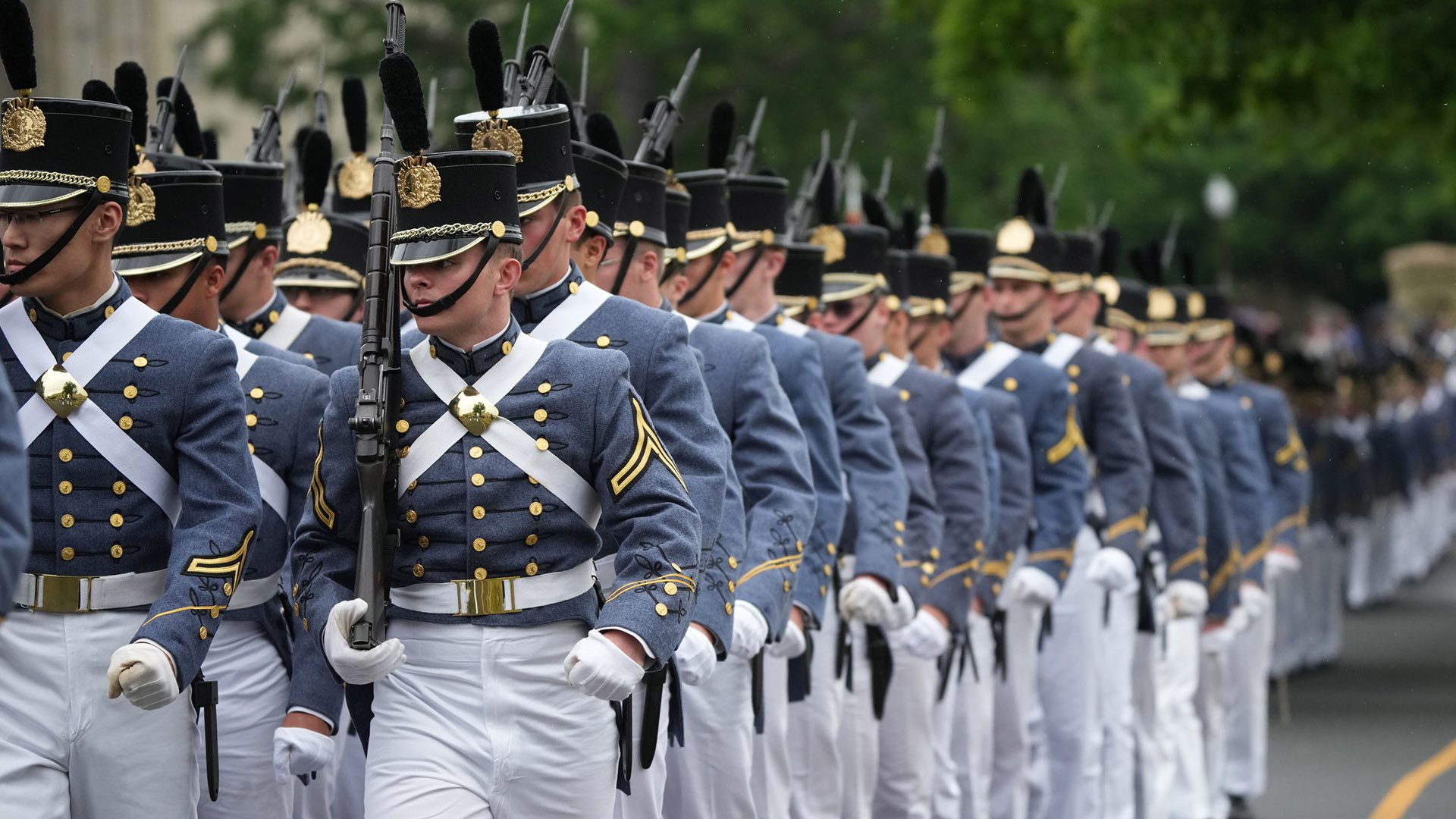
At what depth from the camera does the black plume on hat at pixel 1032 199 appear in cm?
1177

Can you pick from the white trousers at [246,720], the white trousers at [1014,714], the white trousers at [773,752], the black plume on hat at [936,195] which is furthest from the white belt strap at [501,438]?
the black plume on hat at [936,195]

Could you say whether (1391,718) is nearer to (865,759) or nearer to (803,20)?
Answer: (865,759)

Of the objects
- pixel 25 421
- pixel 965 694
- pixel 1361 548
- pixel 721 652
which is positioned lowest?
pixel 1361 548

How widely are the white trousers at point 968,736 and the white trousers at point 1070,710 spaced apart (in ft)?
1.55

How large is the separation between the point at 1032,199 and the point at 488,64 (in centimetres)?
619

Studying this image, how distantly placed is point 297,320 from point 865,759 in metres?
2.60

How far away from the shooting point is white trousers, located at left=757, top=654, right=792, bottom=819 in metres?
7.91

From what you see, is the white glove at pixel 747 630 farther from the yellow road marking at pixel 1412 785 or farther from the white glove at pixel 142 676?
the yellow road marking at pixel 1412 785

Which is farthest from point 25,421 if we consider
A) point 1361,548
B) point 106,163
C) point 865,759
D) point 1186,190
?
point 1186,190

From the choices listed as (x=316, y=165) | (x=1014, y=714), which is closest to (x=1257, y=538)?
(x=1014, y=714)

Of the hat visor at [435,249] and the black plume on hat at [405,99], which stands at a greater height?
the black plume on hat at [405,99]

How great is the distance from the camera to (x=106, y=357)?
5527 millimetres

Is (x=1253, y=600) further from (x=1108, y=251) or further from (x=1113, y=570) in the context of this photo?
(x=1113, y=570)

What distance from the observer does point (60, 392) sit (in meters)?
5.43
